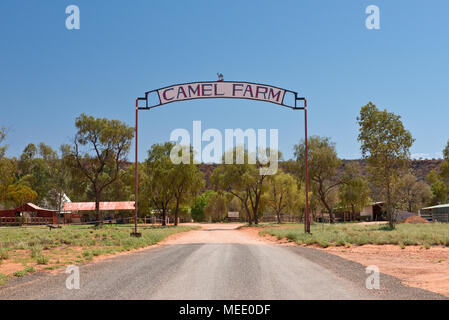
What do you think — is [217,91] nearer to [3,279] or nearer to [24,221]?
[3,279]

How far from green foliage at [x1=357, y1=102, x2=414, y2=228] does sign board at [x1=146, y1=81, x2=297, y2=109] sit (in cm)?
1808

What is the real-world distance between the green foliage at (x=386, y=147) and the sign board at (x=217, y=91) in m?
18.1

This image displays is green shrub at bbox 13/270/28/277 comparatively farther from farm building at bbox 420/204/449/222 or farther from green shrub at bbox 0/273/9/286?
farm building at bbox 420/204/449/222

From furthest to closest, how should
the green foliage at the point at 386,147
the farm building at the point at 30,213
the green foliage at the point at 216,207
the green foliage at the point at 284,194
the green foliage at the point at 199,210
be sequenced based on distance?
the green foliage at the point at 199,210 → the green foliage at the point at 216,207 → the green foliage at the point at 284,194 → the farm building at the point at 30,213 → the green foliage at the point at 386,147

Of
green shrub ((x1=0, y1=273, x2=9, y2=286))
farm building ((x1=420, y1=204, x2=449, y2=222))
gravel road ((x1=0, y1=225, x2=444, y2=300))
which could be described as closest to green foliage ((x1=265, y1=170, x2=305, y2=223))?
farm building ((x1=420, y1=204, x2=449, y2=222))

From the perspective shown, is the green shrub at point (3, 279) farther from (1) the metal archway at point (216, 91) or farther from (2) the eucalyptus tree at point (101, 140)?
(2) the eucalyptus tree at point (101, 140)

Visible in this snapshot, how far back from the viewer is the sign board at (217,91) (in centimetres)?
2375

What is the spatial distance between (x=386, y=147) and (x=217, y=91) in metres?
21.1

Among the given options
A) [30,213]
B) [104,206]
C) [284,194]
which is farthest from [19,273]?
[104,206]

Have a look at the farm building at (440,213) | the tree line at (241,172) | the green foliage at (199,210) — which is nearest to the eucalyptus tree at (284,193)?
the tree line at (241,172)

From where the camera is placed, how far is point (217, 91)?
2383cm

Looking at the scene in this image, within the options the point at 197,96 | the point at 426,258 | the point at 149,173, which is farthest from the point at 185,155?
the point at 426,258
